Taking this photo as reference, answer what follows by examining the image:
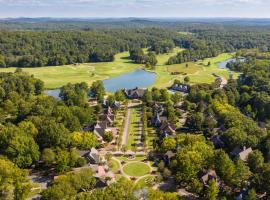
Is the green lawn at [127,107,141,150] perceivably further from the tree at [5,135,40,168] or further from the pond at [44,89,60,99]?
the pond at [44,89,60,99]

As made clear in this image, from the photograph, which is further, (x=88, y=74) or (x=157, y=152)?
(x=88, y=74)

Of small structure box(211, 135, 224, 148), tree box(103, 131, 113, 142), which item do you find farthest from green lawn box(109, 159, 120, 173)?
small structure box(211, 135, 224, 148)

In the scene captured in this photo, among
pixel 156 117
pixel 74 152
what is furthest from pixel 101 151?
pixel 156 117

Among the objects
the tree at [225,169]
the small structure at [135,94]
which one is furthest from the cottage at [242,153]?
the small structure at [135,94]

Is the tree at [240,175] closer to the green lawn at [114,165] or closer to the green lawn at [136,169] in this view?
the green lawn at [136,169]

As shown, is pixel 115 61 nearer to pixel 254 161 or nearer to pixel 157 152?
pixel 157 152

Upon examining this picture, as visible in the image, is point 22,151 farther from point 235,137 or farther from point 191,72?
point 191,72
